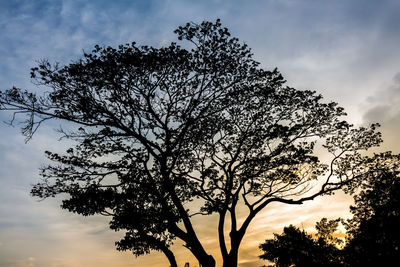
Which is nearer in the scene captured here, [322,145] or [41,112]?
[41,112]

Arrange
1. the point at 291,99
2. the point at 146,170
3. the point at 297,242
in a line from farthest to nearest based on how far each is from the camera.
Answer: the point at 291,99
the point at 146,170
the point at 297,242

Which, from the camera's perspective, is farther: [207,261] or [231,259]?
[231,259]

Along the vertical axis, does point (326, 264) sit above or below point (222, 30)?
below

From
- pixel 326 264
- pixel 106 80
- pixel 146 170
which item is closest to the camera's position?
pixel 326 264

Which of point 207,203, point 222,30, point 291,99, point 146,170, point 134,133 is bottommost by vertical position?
point 207,203

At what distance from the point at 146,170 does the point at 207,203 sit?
4371 millimetres

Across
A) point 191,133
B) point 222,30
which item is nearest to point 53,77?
point 191,133

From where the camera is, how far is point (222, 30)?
1608cm

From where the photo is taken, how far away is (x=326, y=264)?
11719 millimetres

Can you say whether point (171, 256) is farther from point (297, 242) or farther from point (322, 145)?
point (322, 145)

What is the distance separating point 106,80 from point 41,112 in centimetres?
381

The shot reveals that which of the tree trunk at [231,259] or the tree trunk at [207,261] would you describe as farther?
the tree trunk at [231,259]

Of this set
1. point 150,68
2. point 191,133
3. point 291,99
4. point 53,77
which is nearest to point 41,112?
point 53,77

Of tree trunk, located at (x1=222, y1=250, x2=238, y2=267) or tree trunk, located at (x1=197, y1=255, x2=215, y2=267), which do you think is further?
tree trunk, located at (x1=222, y1=250, x2=238, y2=267)
